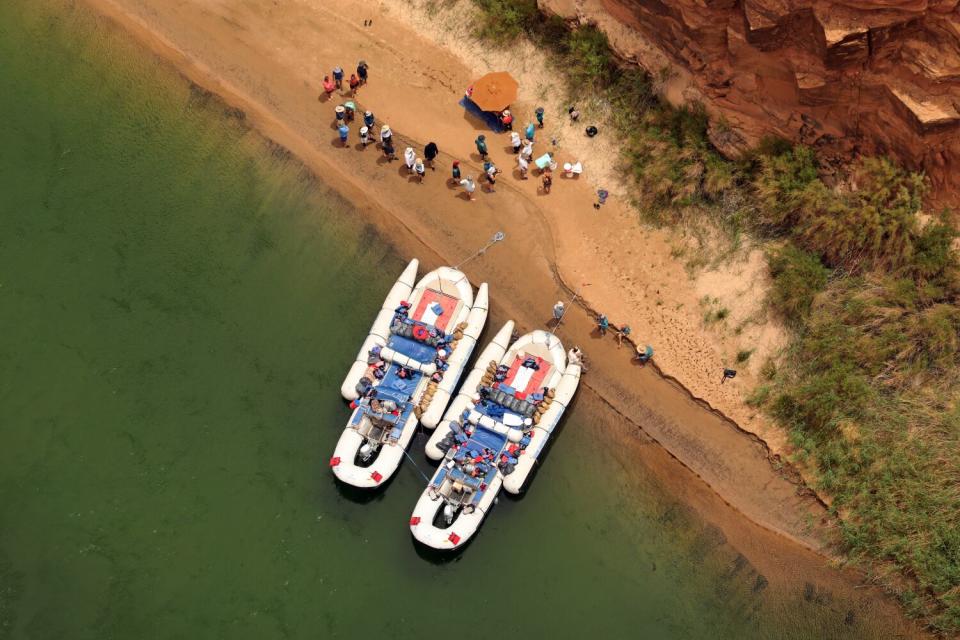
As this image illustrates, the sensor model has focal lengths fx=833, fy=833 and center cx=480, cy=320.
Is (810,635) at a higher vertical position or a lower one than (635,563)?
higher

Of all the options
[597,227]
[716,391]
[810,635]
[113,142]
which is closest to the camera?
[810,635]

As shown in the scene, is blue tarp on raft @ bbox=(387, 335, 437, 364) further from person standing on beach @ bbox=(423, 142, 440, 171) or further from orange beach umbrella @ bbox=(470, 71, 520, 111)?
orange beach umbrella @ bbox=(470, 71, 520, 111)

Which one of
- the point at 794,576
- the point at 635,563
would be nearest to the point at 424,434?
the point at 635,563

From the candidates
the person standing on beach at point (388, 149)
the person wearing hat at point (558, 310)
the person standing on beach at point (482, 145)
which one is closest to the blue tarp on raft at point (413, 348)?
the person wearing hat at point (558, 310)

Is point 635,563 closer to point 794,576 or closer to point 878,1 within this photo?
point 794,576

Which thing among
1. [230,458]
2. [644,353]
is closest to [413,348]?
[230,458]

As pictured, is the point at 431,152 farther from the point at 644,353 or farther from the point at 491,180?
the point at 644,353

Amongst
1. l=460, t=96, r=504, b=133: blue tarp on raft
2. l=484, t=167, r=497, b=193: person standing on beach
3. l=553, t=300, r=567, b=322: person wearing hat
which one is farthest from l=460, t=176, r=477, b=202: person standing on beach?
l=553, t=300, r=567, b=322: person wearing hat
